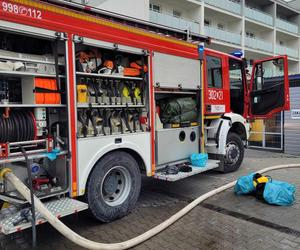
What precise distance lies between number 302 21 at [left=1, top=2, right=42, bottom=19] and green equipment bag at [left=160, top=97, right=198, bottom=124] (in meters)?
2.97

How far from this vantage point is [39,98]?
3895 mm

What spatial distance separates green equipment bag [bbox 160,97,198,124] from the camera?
240 inches

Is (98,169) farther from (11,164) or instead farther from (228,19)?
(228,19)

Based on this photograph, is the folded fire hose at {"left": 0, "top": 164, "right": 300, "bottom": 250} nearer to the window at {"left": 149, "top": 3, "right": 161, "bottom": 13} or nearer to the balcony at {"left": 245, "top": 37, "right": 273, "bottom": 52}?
the window at {"left": 149, "top": 3, "right": 161, "bottom": 13}

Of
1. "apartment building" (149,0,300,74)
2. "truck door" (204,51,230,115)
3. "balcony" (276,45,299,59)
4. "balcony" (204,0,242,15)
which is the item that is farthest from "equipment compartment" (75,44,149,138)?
"balcony" (276,45,299,59)

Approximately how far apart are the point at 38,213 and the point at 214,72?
4.79 meters

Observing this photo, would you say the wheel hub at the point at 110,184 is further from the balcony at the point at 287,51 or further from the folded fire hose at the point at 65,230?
the balcony at the point at 287,51

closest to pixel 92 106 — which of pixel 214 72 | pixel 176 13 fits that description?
pixel 214 72

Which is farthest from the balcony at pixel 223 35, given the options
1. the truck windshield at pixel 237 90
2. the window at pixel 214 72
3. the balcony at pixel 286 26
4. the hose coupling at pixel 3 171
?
the hose coupling at pixel 3 171

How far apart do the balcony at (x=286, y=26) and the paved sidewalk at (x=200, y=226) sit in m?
31.0

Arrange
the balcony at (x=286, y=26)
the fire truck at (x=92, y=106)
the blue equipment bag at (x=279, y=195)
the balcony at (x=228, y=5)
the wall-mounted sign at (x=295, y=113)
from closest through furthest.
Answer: the fire truck at (x=92, y=106) < the blue equipment bag at (x=279, y=195) < the wall-mounted sign at (x=295, y=113) < the balcony at (x=228, y=5) < the balcony at (x=286, y=26)

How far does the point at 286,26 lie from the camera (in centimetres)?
3459

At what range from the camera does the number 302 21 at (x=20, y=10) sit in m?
3.48

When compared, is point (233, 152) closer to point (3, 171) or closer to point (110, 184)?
point (110, 184)
